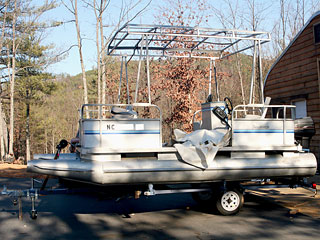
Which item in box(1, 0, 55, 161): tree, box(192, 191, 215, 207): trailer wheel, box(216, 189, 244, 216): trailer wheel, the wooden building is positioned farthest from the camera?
box(1, 0, 55, 161): tree

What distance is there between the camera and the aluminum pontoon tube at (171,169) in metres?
6.13

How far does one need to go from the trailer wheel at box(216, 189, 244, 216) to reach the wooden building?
6.48 meters

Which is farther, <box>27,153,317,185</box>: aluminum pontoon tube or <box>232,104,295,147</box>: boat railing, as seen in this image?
<box>232,104,295,147</box>: boat railing

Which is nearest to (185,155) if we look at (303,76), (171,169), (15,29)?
(171,169)

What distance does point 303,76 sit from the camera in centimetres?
1327

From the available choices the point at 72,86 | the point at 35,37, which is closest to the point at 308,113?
the point at 35,37

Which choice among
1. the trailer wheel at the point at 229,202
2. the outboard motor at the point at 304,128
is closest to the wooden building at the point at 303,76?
the outboard motor at the point at 304,128

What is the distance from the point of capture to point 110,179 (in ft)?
20.1

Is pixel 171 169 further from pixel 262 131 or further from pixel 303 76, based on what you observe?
pixel 303 76

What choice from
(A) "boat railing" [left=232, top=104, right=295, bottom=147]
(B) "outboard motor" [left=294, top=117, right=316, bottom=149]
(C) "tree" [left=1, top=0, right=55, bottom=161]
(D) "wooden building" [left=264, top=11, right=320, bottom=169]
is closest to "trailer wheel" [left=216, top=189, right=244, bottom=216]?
(A) "boat railing" [left=232, top=104, right=295, bottom=147]

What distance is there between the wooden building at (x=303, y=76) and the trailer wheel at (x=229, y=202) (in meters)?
6.48

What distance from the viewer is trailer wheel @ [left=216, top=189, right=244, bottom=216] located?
712cm

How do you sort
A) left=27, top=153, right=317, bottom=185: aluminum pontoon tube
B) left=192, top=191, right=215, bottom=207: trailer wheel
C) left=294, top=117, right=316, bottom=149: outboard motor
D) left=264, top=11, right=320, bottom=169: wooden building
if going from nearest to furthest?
left=27, top=153, right=317, bottom=185: aluminum pontoon tube
left=294, top=117, right=316, bottom=149: outboard motor
left=192, top=191, right=215, bottom=207: trailer wheel
left=264, top=11, right=320, bottom=169: wooden building

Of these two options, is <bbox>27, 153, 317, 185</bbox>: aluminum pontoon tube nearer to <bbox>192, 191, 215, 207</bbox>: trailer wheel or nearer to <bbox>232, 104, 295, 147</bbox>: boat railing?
<bbox>232, 104, 295, 147</bbox>: boat railing
